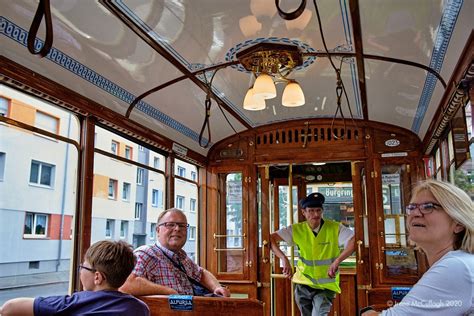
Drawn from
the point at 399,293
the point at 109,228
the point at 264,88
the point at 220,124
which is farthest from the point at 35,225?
the point at 220,124

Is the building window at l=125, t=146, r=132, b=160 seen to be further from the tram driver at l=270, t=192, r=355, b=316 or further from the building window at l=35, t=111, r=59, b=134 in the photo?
the tram driver at l=270, t=192, r=355, b=316

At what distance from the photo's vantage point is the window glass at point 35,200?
258 cm

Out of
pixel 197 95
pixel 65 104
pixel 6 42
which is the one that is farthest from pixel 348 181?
pixel 6 42

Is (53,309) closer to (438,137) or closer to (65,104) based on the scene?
(65,104)

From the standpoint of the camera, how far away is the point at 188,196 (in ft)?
17.1

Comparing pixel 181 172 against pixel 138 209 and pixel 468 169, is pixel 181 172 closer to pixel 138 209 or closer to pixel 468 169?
pixel 138 209

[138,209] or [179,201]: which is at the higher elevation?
[179,201]

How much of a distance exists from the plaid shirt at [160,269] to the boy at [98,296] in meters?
0.71

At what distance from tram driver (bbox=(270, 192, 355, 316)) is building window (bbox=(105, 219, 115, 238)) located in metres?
1.43

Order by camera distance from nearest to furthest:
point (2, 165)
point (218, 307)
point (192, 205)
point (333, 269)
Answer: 1. point (218, 307)
2. point (2, 165)
3. point (333, 269)
4. point (192, 205)

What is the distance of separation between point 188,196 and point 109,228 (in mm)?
1692

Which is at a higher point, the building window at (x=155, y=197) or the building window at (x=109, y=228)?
the building window at (x=155, y=197)

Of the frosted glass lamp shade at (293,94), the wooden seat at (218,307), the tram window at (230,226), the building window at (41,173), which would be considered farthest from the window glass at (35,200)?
the tram window at (230,226)

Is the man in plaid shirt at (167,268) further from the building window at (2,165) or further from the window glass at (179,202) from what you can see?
the window glass at (179,202)
